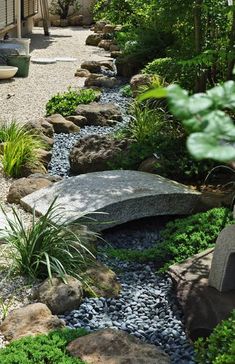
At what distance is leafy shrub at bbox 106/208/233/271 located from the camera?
523 cm

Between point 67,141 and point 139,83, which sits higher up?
point 139,83

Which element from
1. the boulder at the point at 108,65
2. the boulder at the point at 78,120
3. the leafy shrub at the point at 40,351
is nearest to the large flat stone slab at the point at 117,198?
the leafy shrub at the point at 40,351

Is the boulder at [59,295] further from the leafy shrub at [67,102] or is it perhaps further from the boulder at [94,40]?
the boulder at [94,40]

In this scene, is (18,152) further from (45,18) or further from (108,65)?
(45,18)

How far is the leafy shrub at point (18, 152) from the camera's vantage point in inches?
285

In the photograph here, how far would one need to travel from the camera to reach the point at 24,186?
21.3ft

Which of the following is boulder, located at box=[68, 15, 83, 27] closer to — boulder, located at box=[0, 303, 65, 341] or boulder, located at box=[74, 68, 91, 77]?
boulder, located at box=[74, 68, 91, 77]

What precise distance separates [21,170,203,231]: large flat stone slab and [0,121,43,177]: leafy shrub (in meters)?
1.14

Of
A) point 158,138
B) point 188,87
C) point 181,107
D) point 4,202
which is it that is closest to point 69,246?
point 4,202

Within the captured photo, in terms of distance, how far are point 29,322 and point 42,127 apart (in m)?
4.89

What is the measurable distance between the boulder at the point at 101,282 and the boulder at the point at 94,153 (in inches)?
103

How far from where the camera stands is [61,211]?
5.61m

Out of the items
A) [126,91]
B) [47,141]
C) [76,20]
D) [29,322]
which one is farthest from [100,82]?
[76,20]

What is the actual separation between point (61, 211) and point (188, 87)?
4.17 metres
